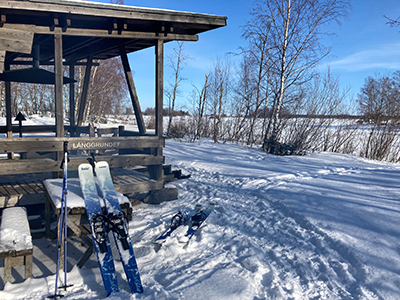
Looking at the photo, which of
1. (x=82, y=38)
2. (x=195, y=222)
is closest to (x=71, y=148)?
(x=195, y=222)

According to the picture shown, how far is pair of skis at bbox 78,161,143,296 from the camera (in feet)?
10.3

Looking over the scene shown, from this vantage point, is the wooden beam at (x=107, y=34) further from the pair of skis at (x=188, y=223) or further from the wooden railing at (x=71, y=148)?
the pair of skis at (x=188, y=223)

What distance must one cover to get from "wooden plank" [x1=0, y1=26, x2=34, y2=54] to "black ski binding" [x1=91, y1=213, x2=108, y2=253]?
118 inches

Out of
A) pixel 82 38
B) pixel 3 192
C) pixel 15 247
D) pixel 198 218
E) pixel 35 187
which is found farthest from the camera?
pixel 82 38

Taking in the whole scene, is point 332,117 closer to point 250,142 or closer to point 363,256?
point 250,142

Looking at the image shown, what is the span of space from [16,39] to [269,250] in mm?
5038

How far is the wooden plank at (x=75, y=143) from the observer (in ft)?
15.8

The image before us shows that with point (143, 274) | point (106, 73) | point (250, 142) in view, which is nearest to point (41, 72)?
point (143, 274)

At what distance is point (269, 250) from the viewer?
3.87 metres

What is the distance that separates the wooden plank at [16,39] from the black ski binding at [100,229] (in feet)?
9.85

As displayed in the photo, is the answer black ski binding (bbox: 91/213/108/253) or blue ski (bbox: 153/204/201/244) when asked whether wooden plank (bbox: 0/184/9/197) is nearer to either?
black ski binding (bbox: 91/213/108/253)

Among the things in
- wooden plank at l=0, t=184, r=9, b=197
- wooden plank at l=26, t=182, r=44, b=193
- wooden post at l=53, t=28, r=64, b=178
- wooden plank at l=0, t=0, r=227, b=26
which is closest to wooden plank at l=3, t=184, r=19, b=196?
wooden plank at l=0, t=184, r=9, b=197

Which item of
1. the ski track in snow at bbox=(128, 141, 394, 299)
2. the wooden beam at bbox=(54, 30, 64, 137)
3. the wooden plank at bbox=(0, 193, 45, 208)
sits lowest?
the ski track in snow at bbox=(128, 141, 394, 299)

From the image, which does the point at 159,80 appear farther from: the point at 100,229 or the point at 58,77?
the point at 100,229
